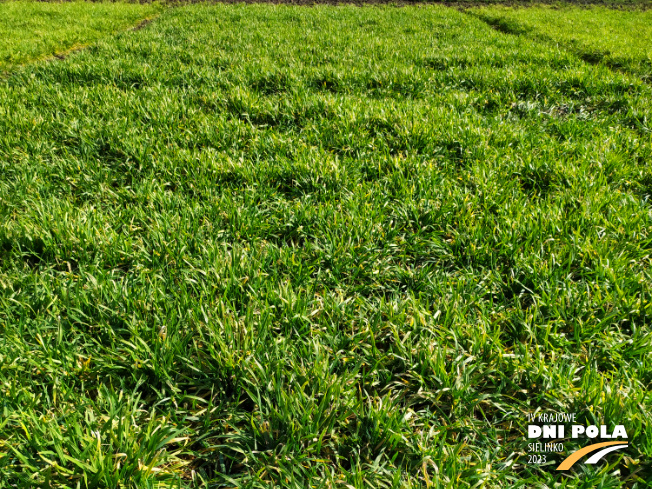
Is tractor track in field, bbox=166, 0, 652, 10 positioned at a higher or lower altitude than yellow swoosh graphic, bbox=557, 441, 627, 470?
higher

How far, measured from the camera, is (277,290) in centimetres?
221

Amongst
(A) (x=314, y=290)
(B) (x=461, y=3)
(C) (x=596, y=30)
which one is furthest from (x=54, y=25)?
(B) (x=461, y=3)

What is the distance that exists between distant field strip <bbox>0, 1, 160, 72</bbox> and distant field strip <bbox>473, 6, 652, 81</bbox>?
11.1 meters

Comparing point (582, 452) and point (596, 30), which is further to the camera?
point (596, 30)

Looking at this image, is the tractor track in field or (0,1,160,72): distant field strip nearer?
(0,1,160,72): distant field strip

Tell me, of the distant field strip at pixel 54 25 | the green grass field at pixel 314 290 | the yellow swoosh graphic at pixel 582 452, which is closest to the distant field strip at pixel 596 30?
the green grass field at pixel 314 290

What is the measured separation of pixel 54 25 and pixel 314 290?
1206 cm

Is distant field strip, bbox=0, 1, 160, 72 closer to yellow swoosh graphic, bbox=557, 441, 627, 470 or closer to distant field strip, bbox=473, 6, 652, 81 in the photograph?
yellow swoosh graphic, bbox=557, 441, 627, 470

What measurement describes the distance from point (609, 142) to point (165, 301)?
4376 mm

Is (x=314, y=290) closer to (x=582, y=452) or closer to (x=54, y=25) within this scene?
(x=582, y=452)

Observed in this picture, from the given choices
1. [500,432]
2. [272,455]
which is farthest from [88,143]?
[500,432]

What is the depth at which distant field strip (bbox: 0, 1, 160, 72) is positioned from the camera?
784cm

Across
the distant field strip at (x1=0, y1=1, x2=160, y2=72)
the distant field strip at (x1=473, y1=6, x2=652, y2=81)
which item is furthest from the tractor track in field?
the distant field strip at (x1=0, y1=1, x2=160, y2=72)

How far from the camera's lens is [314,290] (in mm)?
2334
